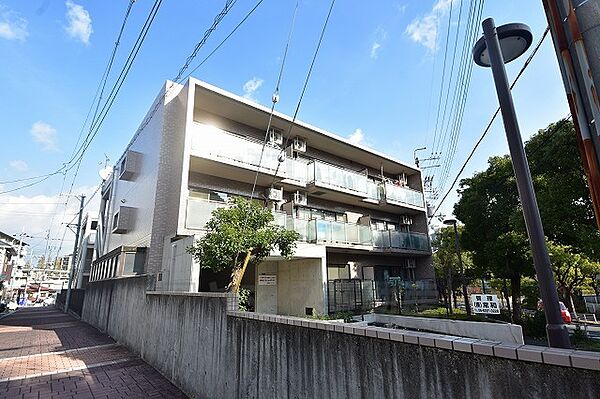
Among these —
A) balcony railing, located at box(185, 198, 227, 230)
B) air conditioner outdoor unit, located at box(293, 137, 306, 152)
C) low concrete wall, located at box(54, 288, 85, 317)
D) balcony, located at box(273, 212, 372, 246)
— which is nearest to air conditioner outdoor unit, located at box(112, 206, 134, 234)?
balcony railing, located at box(185, 198, 227, 230)

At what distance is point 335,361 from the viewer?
2943 mm

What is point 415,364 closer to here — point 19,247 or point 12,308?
point 12,308

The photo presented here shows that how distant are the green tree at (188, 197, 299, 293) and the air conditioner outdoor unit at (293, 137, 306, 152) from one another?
22.2 ft

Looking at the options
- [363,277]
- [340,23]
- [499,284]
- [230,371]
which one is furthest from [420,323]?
[499,284]

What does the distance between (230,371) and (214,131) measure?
815cm

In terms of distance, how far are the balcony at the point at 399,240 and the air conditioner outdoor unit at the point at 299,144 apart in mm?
5235

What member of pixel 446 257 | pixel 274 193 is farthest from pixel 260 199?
pixel 446 257

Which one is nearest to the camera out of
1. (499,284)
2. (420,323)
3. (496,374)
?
(496,374)

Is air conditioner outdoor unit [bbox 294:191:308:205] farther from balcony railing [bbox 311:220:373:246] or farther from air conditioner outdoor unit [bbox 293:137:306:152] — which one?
air conditioner outdoor unit [bbox 293:137:306:152]

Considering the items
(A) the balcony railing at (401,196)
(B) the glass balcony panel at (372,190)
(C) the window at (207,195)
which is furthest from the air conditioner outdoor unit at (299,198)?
(A) the balcony railing at (401,196)

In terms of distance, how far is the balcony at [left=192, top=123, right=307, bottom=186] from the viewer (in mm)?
10430

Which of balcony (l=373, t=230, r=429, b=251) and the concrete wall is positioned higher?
balcony (l=373, t=230, r=429, b=251)

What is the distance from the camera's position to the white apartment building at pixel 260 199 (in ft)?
34.0

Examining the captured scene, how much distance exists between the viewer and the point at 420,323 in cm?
1042
